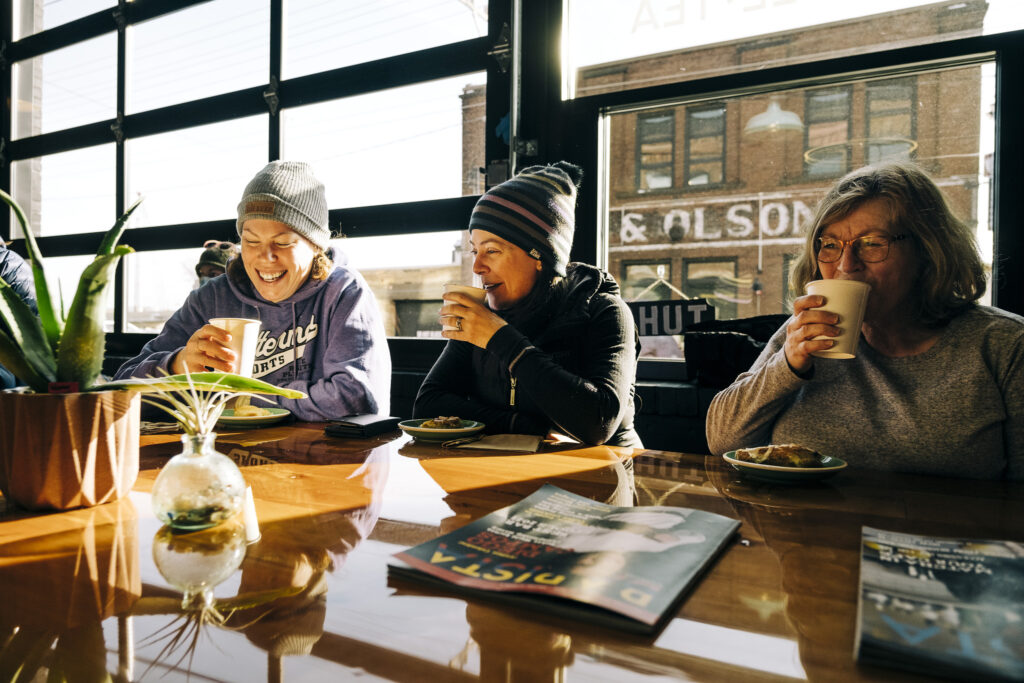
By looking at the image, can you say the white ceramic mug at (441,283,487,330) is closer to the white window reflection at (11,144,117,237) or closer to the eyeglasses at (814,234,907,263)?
the eyeglasses at (814,234,907,263)

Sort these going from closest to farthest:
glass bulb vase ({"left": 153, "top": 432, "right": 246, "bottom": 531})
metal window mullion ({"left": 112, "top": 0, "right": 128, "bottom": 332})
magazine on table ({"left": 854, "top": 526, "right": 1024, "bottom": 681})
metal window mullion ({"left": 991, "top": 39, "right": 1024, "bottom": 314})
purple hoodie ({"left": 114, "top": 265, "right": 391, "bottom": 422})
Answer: magazine on table ({"left": 854, "top": 526, "right": 1024, "bottom": 681}) → glass bulb vase ({"left": 153, "top": 432, "right": 246, "bottom": 531}) → purple hoodie ({"left": 114, "top": 265, "right": 391, "bottom": 422}) → metal window mullion ({"left": 991, "top": 39, "right": 1024, "bottom": 314}) → metal window mullion ({"left": 112, "top": 0, "right": 128, "bottom": 332})

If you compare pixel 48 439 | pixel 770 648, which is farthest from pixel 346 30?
pixel 770 648

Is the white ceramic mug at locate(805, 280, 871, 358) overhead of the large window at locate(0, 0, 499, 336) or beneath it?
beneath

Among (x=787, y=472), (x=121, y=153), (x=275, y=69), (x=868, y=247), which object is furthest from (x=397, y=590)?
(x=121, y=153)

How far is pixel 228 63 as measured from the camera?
12.1 feet

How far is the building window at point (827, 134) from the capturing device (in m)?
2.41

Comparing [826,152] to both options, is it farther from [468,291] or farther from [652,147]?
[468,291]

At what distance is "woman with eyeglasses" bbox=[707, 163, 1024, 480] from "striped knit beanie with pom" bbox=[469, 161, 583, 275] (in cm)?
66

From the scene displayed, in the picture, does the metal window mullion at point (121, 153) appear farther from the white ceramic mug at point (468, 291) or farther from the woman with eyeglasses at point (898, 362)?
the woman with eyeglasses at point (898, 362)

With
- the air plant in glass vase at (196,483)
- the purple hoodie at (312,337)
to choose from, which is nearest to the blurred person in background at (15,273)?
the purple hoodie at (312,337)

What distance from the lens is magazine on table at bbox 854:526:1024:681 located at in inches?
→ 17.1

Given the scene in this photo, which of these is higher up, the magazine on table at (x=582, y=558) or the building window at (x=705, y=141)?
the building window at (x=705, y=141)

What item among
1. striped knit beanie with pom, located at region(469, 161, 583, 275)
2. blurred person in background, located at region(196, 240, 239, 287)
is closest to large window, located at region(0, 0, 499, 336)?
blurred person in background, located at region(196, 240, 239, 287)

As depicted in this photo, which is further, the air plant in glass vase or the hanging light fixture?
the hanging light fixture
